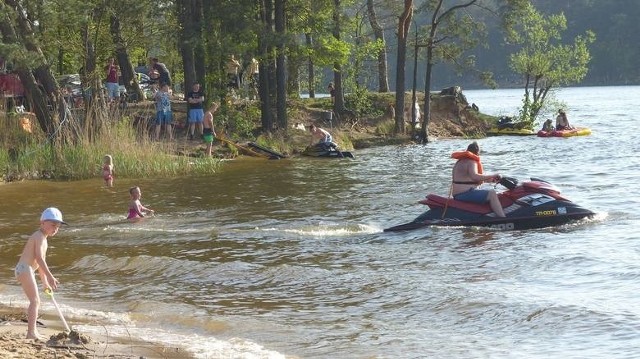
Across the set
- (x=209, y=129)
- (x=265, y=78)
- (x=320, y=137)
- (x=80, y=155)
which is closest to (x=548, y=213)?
(x=80, y=155)

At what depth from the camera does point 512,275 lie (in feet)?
37.0

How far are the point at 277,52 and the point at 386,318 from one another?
925 inches

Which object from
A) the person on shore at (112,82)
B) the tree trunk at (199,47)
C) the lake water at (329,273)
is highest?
the tree trunk at (199,47)

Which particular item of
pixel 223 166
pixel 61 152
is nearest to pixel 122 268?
pixel 61 152

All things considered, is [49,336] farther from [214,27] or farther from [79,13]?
[214,27]

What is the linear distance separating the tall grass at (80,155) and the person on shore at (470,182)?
36.0 feet

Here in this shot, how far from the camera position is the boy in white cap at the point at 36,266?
309 inches

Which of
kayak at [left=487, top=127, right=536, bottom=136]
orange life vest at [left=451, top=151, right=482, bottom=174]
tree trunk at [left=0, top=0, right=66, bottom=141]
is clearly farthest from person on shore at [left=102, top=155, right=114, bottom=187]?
kayak at [left=487, top=127, right=536, bottom=136]

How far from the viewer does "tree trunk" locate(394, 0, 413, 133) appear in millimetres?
39656

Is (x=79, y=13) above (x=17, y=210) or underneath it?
above

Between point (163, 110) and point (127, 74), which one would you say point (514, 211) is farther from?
point (127, 74)

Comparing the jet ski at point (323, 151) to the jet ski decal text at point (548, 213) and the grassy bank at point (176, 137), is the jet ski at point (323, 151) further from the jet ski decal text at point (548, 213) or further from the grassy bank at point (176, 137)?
the jet ski decal text at point (548, 213)

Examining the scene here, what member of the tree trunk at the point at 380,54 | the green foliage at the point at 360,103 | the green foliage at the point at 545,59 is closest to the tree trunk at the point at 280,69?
the green foliage at the point at 360,103

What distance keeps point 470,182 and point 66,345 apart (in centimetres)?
873
